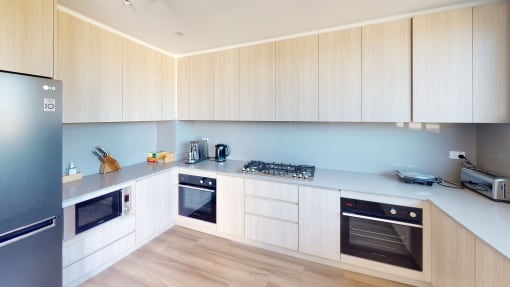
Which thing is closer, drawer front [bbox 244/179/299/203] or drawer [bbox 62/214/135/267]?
drawer [bbox 62/214/135/267]

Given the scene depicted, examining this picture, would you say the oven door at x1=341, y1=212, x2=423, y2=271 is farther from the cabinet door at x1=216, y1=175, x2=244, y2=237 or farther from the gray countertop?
the cabinet door at x1=216, y1=175, x2=244, y2=237

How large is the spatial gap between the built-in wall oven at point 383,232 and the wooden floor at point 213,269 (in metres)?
0.25

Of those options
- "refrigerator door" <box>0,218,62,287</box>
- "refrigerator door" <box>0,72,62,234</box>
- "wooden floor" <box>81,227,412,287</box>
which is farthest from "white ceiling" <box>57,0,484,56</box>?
"wooden floor" <box>81,227,412,287</box>

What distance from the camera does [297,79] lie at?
240 centimetres

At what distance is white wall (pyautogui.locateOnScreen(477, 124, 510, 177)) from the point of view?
1.72 metres

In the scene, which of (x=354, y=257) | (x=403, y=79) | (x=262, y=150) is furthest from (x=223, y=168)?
(x=403, y=79)

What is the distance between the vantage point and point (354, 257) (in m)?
2.00

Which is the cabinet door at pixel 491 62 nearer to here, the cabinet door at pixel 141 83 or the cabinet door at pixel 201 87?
the cabinet door at pixel 201 87

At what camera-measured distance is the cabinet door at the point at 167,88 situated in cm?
294

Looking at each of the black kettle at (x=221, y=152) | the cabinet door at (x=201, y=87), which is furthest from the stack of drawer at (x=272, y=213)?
the cabinet door at (x=201, y=87)

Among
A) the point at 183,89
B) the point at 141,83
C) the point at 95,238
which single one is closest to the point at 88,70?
the point at 141,83

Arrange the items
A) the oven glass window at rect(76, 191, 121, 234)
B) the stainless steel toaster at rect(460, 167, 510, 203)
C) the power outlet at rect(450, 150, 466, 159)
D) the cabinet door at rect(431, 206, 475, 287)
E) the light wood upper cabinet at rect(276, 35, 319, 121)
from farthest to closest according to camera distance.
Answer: the light wood upper cabinet at rect(276, 35, 319, 121) → the power outlet at rect(450, 150, 466, 159) → the oven glass window at rect(76, 191, 121, 234) → the stainless steel toaster at rect(460, 167, 510, 203) → the cabinet door at rect(431, 206, 475, 287)

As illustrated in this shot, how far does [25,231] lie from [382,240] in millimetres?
2646

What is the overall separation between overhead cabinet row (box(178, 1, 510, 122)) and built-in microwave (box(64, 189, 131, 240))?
4.63 ft
